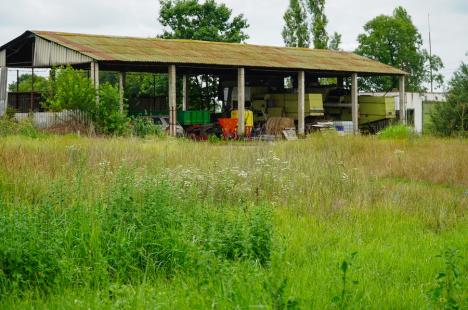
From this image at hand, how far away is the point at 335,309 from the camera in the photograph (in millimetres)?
5836

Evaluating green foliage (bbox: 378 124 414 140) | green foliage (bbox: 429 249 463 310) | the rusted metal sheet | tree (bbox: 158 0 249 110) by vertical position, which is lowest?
green foliage (bbox: 429 249 463 310)

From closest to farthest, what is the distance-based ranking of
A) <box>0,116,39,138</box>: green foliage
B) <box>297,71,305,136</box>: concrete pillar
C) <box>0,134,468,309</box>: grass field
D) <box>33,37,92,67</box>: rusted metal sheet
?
<box>0,134,468,309</box>: grass field < <box>0,116,39,138</box>: green foliage < <box>33,37,92,67</box>: rusted metal sheet < <box>297,71,305,136</box>: concrete pillar

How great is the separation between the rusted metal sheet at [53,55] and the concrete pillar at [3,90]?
74.1 inches

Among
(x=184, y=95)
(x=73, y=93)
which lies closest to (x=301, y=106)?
(x=184, y=95)

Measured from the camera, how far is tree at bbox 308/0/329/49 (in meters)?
57.5

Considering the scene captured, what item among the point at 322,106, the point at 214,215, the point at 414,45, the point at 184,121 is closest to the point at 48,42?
the point at 184,121

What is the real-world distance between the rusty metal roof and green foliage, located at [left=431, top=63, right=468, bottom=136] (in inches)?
233

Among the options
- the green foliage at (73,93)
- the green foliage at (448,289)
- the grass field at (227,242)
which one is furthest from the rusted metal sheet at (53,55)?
the green foliage at (448,289)

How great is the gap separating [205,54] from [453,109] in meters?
11.4

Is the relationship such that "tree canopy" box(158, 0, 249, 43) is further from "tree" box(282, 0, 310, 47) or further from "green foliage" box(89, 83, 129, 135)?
"green foliage" box(89, 83, 129, 135)

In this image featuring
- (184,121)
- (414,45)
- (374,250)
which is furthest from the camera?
(414,45)

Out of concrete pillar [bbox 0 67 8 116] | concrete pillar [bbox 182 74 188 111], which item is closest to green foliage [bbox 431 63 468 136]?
concrete pillar [bbox 182 74 188 111]

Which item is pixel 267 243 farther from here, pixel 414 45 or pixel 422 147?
pixel 414 45

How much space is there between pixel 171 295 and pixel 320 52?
3655 centimetres
